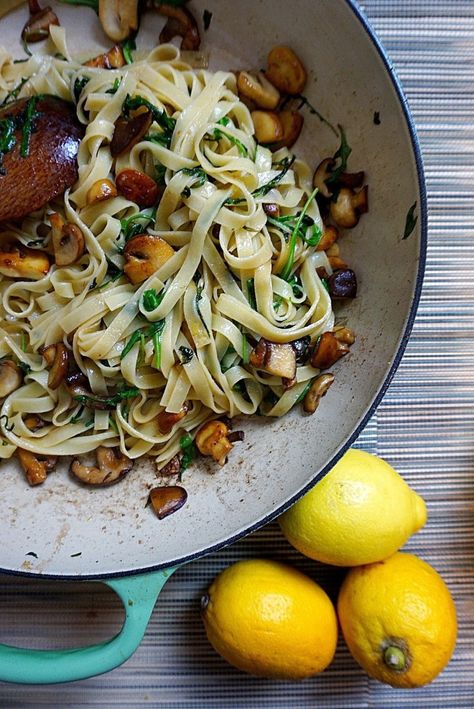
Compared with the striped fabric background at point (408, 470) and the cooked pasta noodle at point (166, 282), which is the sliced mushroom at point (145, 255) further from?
the striped fabric background at point (408, 470)

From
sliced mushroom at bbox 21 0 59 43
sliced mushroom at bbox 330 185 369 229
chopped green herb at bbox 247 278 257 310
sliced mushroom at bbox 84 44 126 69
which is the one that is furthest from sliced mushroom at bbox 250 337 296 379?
sliced mushroom at bbox 21 0 59 43

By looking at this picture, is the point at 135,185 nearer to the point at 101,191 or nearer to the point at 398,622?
the point at 101,191

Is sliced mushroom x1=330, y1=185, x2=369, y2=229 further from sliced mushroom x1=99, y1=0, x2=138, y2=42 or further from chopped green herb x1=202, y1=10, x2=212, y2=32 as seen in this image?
sliced mushroom x1=99, y1=0, x2=138, y2=42

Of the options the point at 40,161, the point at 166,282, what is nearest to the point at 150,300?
the point at 166,282

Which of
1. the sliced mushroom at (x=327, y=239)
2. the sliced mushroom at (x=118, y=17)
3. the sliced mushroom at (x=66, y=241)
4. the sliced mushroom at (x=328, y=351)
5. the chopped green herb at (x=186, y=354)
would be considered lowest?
the chopped green herb at (x=186, y=354)

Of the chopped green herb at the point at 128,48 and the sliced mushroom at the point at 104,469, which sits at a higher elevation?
the chopped green herb at the point at 128,48

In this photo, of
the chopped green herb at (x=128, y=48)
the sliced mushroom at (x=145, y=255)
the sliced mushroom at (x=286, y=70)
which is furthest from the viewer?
the chopped green herb at (x=128, y=48)

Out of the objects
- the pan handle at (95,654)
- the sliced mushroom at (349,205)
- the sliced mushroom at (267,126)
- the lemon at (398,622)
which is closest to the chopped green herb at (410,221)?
the sliced mushroom at (349,205)
